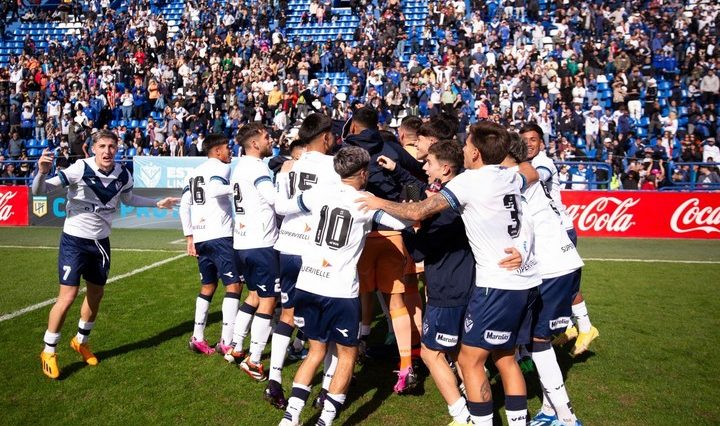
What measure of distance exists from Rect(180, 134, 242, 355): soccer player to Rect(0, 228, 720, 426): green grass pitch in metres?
0.40

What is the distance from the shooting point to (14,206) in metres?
20.4

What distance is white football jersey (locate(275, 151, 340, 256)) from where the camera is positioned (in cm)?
608

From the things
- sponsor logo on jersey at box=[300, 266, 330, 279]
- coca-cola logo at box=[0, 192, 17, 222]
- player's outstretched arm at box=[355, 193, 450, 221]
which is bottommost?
coca-cola logo at box=[0, 192, 17, 222]

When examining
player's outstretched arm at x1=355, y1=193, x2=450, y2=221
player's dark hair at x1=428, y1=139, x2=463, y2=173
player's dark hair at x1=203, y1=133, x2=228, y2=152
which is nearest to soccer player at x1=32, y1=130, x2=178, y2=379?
player's dark hair at x1=203, y1=133, x2=228, y2=152

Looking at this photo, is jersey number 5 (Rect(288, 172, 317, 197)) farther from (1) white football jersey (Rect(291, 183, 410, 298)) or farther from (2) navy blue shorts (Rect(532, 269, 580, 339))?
(2) navy blue shorts (Rect(532, 269, 580, 339))

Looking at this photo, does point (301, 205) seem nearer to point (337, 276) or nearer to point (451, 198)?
point (337, 276)

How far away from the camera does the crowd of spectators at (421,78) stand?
872 inches

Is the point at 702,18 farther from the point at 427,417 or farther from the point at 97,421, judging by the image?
the point at 97,421

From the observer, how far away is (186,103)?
89.7 ft

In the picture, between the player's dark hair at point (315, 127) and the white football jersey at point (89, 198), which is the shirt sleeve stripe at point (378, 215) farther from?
the white football jersey at point (89, 198)

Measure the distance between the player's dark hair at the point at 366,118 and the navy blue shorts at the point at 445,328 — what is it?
7.40 ft

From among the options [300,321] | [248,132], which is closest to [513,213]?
[300,321]

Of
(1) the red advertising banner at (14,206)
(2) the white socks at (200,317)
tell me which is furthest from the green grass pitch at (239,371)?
(1) the red advertising banner at (14,206)

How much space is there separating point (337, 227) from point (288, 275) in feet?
4.90
